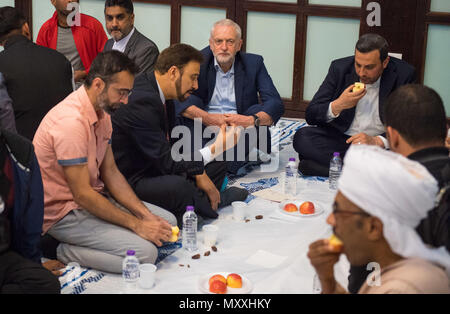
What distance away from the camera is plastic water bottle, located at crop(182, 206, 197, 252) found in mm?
3326

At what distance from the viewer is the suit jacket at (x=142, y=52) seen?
15.8 ft

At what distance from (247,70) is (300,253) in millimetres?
1845

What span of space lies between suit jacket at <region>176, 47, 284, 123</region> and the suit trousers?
1761mm

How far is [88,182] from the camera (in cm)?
300

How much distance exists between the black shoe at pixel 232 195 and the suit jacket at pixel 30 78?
3.85 ft

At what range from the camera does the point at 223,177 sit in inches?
161

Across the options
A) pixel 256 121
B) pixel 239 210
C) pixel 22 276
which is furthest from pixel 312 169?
pixel 22 276

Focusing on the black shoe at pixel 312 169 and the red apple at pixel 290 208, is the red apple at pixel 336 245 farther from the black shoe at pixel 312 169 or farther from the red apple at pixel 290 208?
the black shoe at pixel 312 169

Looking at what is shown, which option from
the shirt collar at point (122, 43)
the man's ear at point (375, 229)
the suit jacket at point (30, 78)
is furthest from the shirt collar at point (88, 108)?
the shirt collar at point (122, 43)

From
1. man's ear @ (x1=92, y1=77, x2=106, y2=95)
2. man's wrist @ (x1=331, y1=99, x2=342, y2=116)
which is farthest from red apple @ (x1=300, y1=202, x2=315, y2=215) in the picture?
man's ear @ (x1=92, y1=77, x2=106, y2=95)

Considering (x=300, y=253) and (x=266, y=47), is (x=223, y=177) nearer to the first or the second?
(x=300, y=253)

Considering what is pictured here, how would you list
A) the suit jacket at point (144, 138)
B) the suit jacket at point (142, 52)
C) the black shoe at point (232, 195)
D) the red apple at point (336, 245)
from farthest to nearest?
the suit jacket at point (142, 52)
the black shoe at point (232, 195)
the suit jacket at point (144, 138)
the red apple at point (336, 245)

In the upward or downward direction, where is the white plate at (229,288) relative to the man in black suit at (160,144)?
downward
